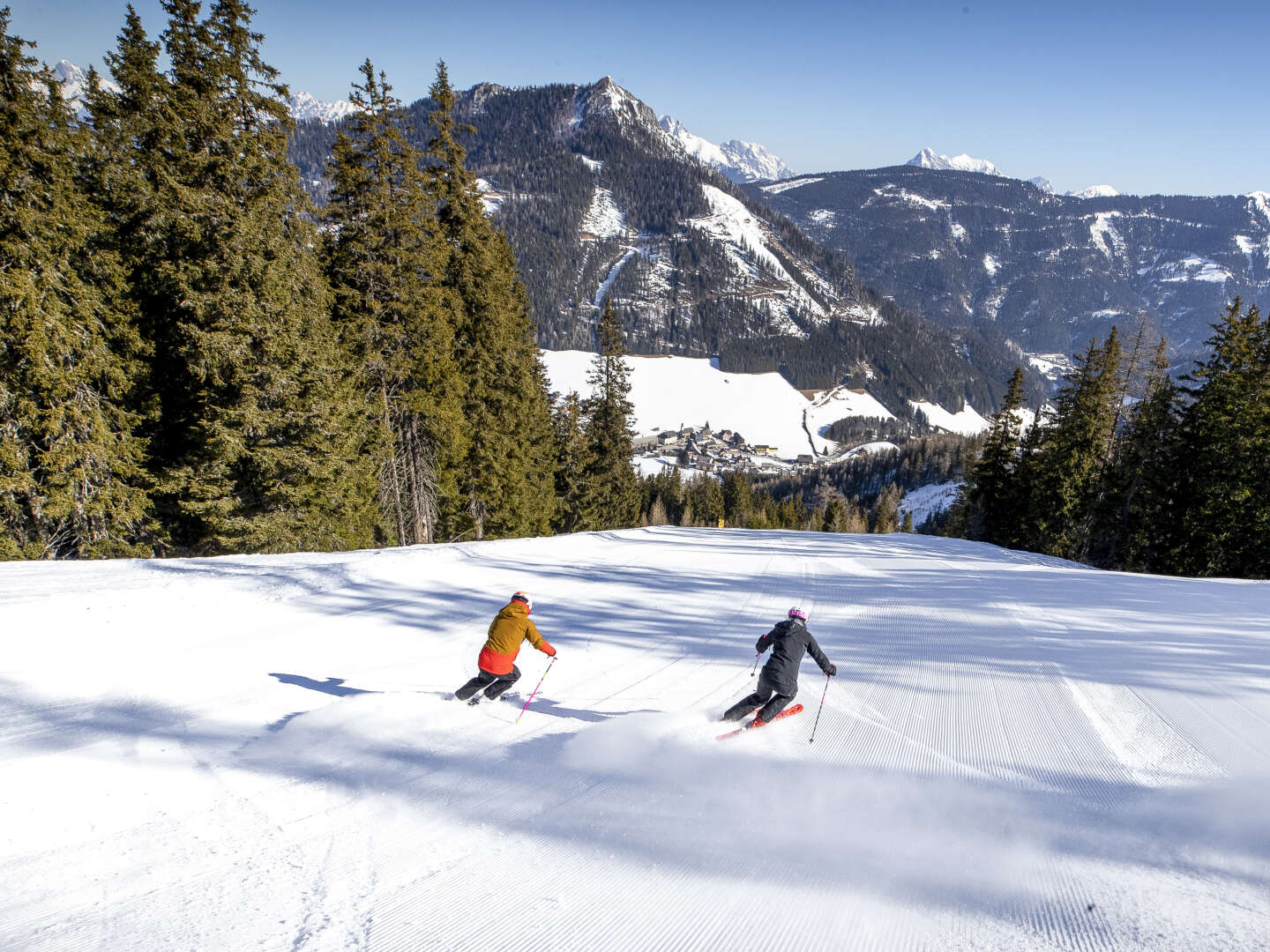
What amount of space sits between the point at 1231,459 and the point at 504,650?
29909mm

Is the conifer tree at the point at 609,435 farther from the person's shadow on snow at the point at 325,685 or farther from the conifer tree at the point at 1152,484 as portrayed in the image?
the person's shadow on snow at the point at 325,685

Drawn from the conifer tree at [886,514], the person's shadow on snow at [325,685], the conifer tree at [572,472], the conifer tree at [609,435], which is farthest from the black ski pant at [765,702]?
the conifer tree at [886,514]

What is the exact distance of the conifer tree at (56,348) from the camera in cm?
1195

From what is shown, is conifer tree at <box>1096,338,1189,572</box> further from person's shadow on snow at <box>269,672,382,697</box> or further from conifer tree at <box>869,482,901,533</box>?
conifer tree at <box>869,482,901,533</box>

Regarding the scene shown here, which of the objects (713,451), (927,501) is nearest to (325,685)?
(927,501)

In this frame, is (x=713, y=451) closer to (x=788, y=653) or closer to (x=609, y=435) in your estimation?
(x=609, y=435)

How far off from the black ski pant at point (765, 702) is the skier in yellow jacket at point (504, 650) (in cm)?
208

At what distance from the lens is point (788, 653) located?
5.85 metres

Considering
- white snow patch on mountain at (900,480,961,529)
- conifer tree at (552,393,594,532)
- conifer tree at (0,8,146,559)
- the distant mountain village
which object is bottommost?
white snow patch on mountain at (900,480,961,529)

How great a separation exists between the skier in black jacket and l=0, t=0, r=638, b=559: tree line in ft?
44.4

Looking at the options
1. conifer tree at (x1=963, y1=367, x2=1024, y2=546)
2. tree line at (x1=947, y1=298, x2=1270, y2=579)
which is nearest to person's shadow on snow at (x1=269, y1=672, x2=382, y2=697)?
tree line at (x1=947, y1=298, x2=1270, y2=579)

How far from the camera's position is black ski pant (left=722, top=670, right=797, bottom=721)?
5.80 metres

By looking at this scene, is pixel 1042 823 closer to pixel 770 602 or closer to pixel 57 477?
pixel 770 602

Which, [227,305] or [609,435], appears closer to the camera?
[227,305]
